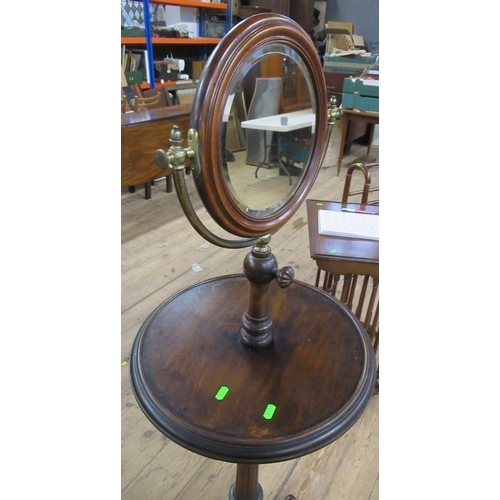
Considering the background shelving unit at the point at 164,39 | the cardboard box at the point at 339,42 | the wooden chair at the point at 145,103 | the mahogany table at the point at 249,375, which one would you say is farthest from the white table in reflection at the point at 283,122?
the cardboard box at the point at 339,42

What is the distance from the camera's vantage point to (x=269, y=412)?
0.70 m

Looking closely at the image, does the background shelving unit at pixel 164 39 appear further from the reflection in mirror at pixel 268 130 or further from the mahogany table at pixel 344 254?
the reflection in mirror at pixel 268 130

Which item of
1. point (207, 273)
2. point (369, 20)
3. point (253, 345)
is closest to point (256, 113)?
point (253, 345)

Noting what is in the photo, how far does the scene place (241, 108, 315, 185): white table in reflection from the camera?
0.70 metres

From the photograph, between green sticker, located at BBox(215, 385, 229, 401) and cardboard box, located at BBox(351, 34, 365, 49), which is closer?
green sticker, located at BBox(215, 385, 229, 401)

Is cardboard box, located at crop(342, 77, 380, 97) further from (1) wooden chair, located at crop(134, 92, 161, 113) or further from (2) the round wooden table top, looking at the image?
(2) the round wooden table top

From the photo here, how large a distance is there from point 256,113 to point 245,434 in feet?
1.67

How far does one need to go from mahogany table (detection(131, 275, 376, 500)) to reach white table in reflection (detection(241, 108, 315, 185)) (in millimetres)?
352

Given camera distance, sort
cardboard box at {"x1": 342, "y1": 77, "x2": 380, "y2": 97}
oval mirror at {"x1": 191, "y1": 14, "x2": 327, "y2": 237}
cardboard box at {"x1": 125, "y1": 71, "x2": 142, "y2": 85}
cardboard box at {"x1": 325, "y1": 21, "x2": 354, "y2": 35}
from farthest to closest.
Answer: cardboard box at {"x1": 325, "y1": 21, "x2": 354, "y2": 35} < cardboard box at {"x1": 125, "y1": 71, "x2": 142, "y2": 85} < cardboard box at {"x1": 342, "y1": 77, "x2": 380, "y2": 97} < oval mirror at {"x1": 191, "y1": 14, "x2": 327, "y2": 237}

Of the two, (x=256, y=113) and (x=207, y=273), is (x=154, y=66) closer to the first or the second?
(x=207, y=273)

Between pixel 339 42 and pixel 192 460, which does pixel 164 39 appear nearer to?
pixel 339 42

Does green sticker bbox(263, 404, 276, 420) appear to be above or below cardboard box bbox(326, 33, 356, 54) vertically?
below

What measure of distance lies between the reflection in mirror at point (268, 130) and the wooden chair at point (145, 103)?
8.89ft

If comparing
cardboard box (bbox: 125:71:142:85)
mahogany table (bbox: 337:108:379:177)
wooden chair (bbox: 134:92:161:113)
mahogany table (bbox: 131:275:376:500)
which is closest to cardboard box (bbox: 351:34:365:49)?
mahogany table (bbox: 337:108:379:177)
